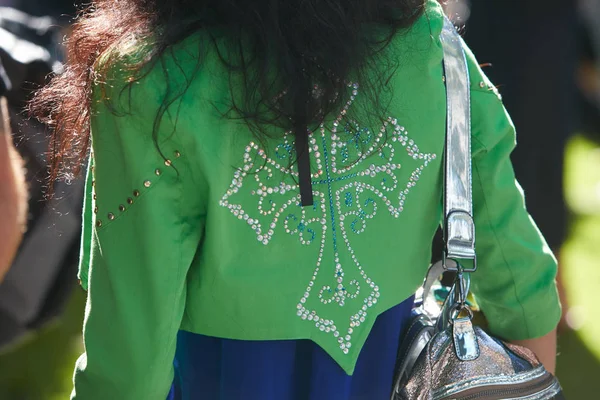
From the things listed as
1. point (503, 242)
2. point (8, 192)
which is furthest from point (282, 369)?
point (8, 192)

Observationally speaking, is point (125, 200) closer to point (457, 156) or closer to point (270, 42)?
point (270, 42)

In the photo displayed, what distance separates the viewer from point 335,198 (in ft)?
3.54

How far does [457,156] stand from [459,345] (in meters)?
0.28

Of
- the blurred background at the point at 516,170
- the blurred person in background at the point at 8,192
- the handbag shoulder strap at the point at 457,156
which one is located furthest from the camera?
the blurred background at the point at 516,170

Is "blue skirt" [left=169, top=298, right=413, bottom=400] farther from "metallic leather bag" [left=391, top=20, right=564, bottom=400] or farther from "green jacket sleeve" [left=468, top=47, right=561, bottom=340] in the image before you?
"green jacket sleeve" [left=468, top=47, right=561, bottom=340]

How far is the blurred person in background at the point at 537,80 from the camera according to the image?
2.79 m

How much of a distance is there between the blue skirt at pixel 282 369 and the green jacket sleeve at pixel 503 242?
0.17 meters

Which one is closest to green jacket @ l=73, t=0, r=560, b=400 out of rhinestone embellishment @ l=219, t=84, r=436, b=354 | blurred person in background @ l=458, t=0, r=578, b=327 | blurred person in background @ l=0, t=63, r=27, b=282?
rhinestone embellishment @ l=219, t=84, r=436, b=354

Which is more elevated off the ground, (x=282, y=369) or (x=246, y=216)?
(x=246, y=216)

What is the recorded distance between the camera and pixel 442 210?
46.1 inches

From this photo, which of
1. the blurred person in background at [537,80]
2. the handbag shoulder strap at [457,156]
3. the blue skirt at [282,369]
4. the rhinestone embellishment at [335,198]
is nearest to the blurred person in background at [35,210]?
the blue skirt at [282,369]

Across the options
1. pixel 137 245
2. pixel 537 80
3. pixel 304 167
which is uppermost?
pixel 537 80

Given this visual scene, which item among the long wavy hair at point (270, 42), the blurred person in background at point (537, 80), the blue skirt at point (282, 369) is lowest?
the blue skirt at point (282, 369)

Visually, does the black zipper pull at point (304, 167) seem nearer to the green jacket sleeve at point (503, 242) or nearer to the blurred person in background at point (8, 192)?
the green jacket sleeve at point (503, 242)
